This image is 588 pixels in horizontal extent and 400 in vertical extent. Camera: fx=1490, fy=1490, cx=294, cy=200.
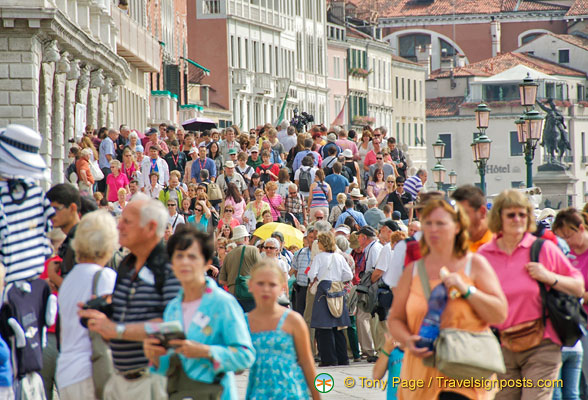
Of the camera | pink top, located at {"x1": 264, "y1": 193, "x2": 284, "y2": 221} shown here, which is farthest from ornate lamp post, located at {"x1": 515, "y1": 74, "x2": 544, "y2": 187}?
the camera

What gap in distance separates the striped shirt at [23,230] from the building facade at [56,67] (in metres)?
15.9

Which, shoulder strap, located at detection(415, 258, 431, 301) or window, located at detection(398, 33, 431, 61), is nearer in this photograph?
shoulder strap, located at detection(415, 258, 431, 301)

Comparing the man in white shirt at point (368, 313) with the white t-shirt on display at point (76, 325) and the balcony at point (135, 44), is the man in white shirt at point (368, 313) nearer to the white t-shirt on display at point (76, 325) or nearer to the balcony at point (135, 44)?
the white t-shirt on display at point (76, 325)

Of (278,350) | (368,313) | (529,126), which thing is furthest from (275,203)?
(278,350)

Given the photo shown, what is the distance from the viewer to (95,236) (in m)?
7.82

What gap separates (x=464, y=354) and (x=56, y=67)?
2134 cm

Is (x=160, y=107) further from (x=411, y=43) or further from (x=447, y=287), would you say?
(x=411, y=43)

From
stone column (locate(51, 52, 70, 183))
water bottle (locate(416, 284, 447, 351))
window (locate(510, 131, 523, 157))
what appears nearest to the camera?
water bottle (locate(416, 284, 447, 351))

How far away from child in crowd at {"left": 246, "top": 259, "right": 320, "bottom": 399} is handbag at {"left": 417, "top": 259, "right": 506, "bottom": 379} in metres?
0.93

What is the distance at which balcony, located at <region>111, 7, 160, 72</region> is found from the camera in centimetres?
3962

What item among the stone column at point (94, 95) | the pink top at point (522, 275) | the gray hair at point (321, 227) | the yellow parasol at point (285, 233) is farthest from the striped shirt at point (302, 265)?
the stone column at point (94, 95)

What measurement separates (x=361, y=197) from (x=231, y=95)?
4570 centimetres

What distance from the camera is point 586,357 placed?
999 centimetres

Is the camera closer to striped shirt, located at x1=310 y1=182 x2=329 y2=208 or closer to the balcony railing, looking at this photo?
striped shirt, located at x1=310 y1=182 x2=329 y2=208
